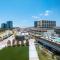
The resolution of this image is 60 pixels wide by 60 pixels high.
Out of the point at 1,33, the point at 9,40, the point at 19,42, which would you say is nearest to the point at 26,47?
the point at 19,42

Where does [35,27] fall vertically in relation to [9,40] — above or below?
above

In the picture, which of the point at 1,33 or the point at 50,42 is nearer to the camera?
the point at 50,42

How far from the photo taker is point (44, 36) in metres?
7.22

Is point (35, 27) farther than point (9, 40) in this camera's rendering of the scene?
No

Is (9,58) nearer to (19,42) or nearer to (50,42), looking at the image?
(19,42)

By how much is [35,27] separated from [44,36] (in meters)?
0.72

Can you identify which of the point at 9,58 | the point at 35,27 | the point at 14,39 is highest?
the point at 35,27

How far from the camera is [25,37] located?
739 cm

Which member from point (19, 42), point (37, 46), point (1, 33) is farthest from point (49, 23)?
point (1, 33)

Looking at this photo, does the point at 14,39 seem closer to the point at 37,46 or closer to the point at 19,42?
the point at 19,42

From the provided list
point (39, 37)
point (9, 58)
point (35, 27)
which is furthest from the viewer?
point (39, 37)

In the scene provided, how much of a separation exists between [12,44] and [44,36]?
1626 millimetres

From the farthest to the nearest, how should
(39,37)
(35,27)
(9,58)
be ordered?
(39,37) → (35,27) → (9,58)

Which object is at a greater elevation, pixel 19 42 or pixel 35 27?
pixel 35 27
